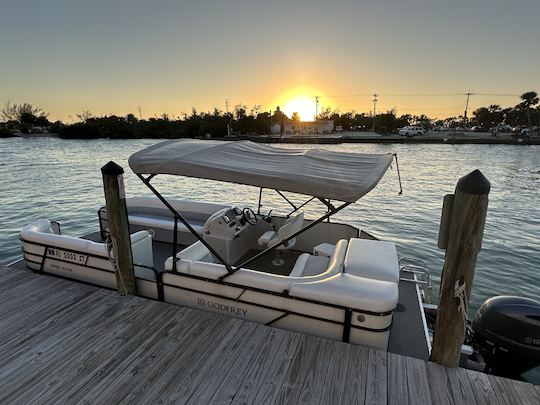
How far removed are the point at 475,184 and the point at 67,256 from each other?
529 cm

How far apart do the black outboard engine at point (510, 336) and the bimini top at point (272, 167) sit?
206 centimetres

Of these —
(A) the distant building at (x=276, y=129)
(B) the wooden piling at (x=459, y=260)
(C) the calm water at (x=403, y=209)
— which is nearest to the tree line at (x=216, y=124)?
(A) the distant building at (x=276, y=129)

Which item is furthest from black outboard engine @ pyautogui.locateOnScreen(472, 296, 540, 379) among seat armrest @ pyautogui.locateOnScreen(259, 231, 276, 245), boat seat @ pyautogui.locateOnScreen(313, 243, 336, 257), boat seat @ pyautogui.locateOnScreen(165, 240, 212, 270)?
boat seat @ pyautogui.locateOnScreen(165, 240, 212, 270)

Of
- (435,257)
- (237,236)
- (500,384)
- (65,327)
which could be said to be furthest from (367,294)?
(435,257)

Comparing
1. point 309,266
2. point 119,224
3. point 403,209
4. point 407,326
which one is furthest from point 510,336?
point 403,209

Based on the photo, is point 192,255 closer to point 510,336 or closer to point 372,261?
point 372,261

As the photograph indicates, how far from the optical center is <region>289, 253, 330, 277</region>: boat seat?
158 inches

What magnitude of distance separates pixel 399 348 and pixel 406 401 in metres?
0.85

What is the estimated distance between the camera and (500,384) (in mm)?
2850

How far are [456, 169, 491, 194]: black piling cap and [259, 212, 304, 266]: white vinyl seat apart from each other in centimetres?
248

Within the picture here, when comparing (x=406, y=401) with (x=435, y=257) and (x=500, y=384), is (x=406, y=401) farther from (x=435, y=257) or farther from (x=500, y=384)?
(x=435, y=257)

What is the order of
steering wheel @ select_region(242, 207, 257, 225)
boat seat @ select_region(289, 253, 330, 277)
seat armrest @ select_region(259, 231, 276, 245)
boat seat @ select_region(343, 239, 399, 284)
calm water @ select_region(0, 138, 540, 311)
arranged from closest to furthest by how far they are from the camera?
boat seat @ select_region(343, 239, 399, 284) → boat seat @ select_region(289, 253, 330, 277) → seat armrest @ select_region(259, 231, 276, 245) → steering wheel @ select_region(242, 207, 257, 225) → calm water @ select_region(0, 138, 540, 311)

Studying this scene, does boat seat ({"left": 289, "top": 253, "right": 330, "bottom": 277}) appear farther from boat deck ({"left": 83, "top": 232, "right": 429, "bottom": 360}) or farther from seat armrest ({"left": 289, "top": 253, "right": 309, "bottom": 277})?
boat deck ({"left": 83, "top": 232, "right": 429, "bottom": 360})

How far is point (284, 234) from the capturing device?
4.71 m
